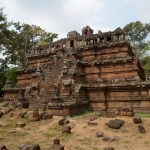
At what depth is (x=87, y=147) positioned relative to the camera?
22.3 ft

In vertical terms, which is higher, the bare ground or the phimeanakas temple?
the phimeanakas temple

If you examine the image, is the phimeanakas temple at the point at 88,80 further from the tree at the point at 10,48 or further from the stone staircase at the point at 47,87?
the tree at the point at 10,48

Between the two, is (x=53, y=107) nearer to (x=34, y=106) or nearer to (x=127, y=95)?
(x=34, y=106)

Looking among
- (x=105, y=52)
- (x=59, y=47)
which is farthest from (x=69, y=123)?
(x=59, y=47)

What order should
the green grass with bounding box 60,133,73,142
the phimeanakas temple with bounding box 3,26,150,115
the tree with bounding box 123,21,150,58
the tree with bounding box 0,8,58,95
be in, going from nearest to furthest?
the green grass with bounding box 60,133,73,142 < the phimeanakas temple with bounding box 3,26,150,115 < the tree with bounding box 0,8,58,95 < the tree with bounding box 123,21,150,58

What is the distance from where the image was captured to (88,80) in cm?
1759

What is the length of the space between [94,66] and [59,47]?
8187 millimetres

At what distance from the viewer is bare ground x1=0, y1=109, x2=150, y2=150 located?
22.9 feet

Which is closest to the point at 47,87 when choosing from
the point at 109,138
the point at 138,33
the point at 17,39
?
the point at 109,138

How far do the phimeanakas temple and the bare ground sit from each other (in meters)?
2.97

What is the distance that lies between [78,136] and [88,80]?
9.76 meters

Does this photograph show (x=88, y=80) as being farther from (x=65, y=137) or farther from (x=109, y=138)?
(x=109, y=138)

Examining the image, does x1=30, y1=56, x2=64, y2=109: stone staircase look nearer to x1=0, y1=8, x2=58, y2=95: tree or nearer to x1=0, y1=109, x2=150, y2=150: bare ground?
x1=0, y1=109, x2=150, y2=150: bare ground

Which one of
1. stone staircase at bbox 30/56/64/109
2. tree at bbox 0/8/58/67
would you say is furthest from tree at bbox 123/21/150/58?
stone staircase at bbox 30/56/64/109
